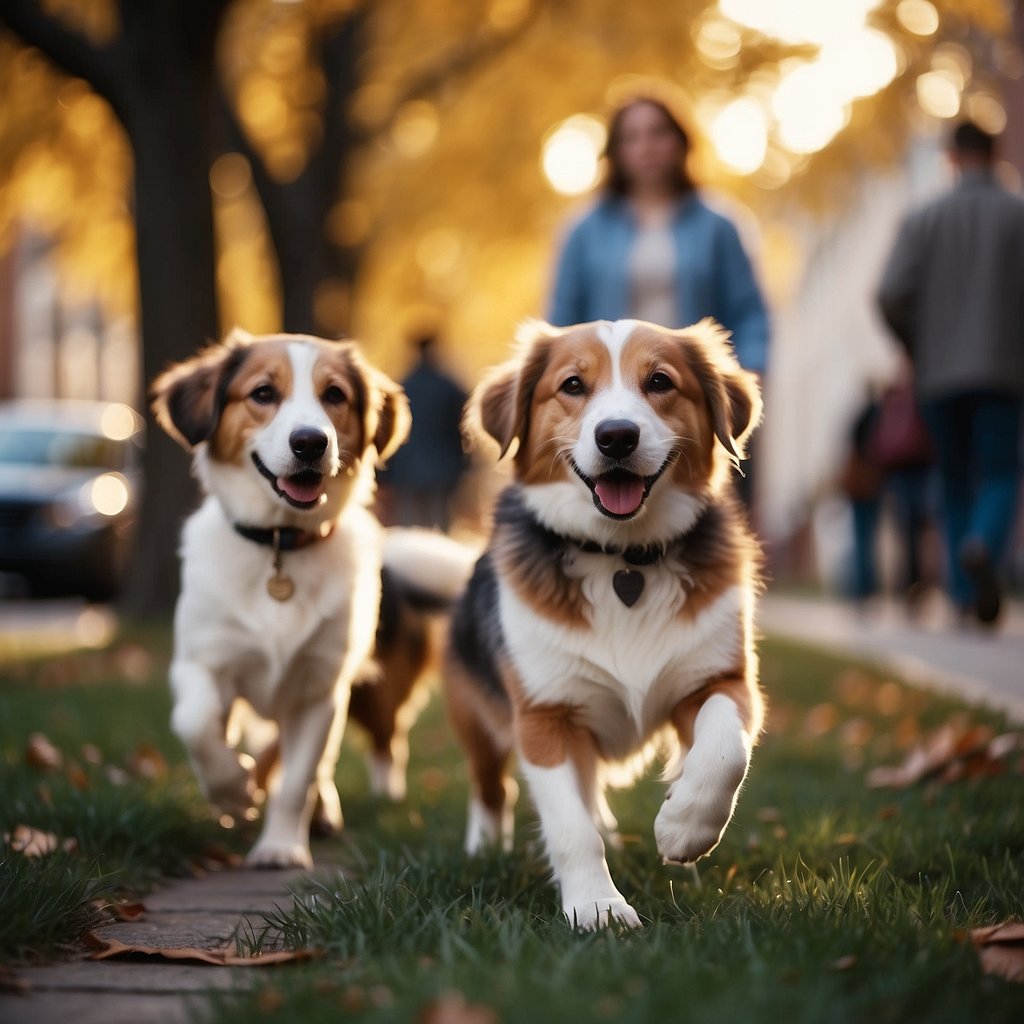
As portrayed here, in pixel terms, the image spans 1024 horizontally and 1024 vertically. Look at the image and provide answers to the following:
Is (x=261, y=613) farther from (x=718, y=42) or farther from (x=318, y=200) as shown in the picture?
(x=318, y=200)

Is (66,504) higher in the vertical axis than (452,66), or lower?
lower

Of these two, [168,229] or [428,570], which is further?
[168,229]

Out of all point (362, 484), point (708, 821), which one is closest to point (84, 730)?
point (362, 484)

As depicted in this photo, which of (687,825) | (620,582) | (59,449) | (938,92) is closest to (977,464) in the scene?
(938,92)

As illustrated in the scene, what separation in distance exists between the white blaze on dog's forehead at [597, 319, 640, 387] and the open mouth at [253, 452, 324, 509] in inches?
40.6

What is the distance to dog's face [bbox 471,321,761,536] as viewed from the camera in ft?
11.3

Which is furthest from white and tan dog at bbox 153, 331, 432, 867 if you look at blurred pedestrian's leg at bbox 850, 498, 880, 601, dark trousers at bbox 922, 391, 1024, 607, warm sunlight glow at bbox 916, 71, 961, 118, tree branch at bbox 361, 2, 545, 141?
blurred pedestrian's leg at bbox 850, 498, 880, 601

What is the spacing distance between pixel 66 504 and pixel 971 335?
9833 millimetres

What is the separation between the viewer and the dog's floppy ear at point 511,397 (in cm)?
379

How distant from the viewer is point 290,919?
3.01 meters

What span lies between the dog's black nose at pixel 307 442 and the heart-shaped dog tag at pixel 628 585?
3.57ft

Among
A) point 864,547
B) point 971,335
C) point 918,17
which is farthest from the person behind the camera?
point 864,547

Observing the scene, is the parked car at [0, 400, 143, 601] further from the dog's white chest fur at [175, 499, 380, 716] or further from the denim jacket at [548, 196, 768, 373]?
the dog's white chest fur at [175, 499, 380, 716]

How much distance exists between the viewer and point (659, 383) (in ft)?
11.9
